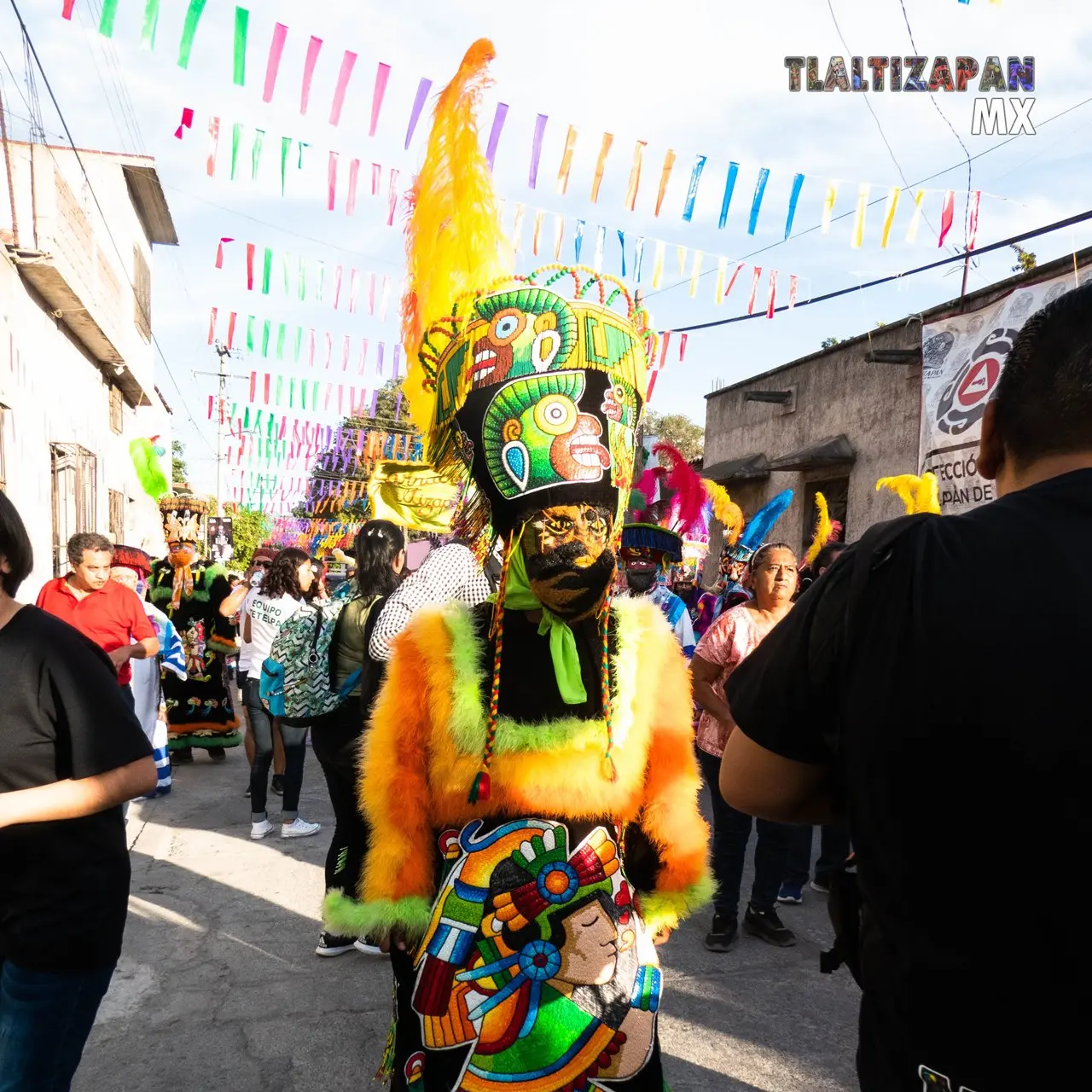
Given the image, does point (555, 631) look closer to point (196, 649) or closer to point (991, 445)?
point (991, 445)

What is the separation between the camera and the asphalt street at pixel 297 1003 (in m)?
2.78

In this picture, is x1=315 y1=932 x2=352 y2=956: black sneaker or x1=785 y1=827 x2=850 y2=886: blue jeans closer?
x1=315 y1=932 x2=352 y2=956: black sneaker

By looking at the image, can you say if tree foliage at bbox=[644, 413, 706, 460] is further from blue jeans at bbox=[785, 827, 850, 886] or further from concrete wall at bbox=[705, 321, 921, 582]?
blue jeans at bbox=[785, 827, 850, 886]

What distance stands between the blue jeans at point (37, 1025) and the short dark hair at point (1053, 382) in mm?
2039

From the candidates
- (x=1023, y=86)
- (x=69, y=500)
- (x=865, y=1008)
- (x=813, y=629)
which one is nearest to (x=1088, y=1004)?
(x=865, y=1008)

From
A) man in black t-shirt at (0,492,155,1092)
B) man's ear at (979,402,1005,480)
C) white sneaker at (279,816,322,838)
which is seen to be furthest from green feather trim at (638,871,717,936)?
white sneaker at (279,816,322,838)

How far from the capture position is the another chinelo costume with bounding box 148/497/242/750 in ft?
23.3

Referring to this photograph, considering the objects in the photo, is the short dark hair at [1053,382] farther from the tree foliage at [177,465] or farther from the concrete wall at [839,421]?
the tree foliage at [177,465]

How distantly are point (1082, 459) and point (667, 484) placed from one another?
5578 millimetres

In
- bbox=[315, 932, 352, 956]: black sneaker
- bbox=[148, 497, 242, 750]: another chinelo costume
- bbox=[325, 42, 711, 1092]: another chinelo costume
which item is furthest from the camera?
bbox=[148, 497, 242, 750]: another chinelo costume

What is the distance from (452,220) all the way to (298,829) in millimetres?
3948

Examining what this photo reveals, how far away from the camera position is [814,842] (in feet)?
18.1

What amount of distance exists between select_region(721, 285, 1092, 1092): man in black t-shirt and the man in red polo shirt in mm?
4560

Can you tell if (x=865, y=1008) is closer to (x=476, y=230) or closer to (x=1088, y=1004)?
(x=1088, y=1004)
